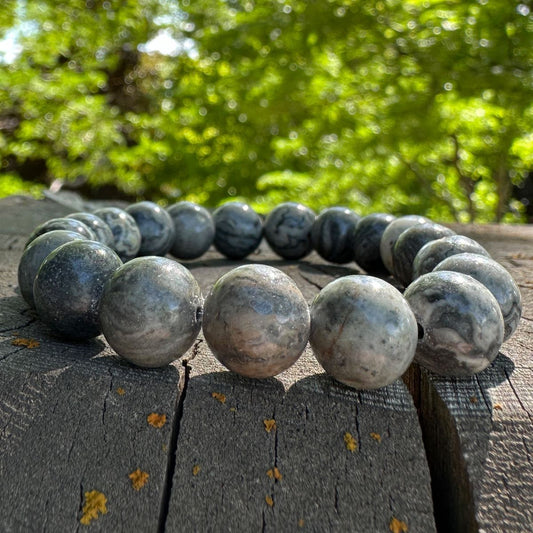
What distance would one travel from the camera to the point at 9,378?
143 cm

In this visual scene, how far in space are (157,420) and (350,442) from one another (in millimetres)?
449

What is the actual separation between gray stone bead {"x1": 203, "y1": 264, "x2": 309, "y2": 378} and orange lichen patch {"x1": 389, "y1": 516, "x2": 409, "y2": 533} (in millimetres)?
453

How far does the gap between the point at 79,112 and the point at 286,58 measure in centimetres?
283

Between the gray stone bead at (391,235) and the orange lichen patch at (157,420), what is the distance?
1.55m

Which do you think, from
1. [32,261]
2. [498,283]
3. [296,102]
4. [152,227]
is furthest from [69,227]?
[296,102]

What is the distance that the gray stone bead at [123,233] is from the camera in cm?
264

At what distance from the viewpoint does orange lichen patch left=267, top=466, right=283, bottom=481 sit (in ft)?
4.13

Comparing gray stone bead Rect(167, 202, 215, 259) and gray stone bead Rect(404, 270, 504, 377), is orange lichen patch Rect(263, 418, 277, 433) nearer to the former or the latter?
gray stone bead Rect(404, 270, 504, 377)

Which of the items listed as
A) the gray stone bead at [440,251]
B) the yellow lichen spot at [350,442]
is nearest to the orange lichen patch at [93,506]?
the yellow lichen spot at [350,442]

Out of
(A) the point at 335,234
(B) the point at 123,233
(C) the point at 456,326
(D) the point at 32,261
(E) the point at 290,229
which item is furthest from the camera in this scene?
(E) the point at 290,229

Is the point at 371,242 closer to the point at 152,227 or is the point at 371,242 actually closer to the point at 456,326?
the point at 152,227

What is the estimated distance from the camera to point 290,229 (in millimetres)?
3141

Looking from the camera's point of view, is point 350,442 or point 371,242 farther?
point 371,242

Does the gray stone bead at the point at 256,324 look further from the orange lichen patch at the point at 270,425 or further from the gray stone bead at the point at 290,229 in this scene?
the gray stone bead at the point at 290,229
